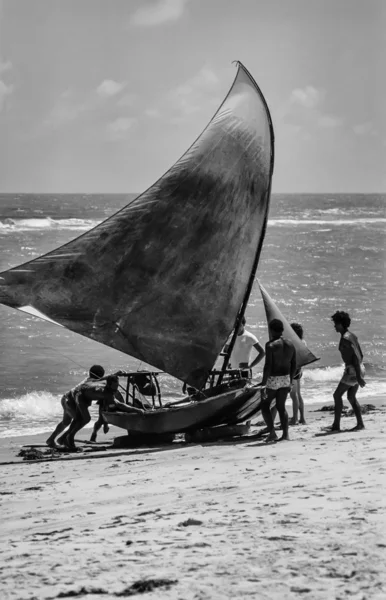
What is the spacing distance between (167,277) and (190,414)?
68.8 inches

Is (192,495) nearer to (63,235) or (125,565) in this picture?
(125,565)

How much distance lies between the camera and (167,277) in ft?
35.6

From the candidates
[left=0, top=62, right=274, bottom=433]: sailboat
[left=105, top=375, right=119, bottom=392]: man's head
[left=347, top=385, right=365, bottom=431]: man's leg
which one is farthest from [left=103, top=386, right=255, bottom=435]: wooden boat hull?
[left=347, top=385, right=365, bottom=431]: man's leg

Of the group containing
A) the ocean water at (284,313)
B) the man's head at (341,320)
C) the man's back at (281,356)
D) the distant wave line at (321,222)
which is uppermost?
the distant wave line at (321,222)

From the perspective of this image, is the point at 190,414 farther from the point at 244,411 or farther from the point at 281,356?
the point at 281,356

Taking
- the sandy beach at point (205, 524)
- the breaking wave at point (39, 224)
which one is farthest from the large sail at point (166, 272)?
the breaking wave at point (39, 224)

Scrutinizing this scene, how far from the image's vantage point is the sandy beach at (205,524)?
4844 millimetres

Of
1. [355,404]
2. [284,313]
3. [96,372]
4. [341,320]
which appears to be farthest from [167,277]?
[284,313]

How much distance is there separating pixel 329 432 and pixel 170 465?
82.8 inches

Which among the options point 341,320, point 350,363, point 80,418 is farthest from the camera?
point 80,418

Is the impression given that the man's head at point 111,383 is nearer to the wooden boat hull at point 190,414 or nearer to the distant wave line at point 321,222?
the wooden boat hull at point 190,414

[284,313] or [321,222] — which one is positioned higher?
[321,222]

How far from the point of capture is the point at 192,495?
Answer: 7055 mm

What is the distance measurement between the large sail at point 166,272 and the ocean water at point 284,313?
2.98 m
